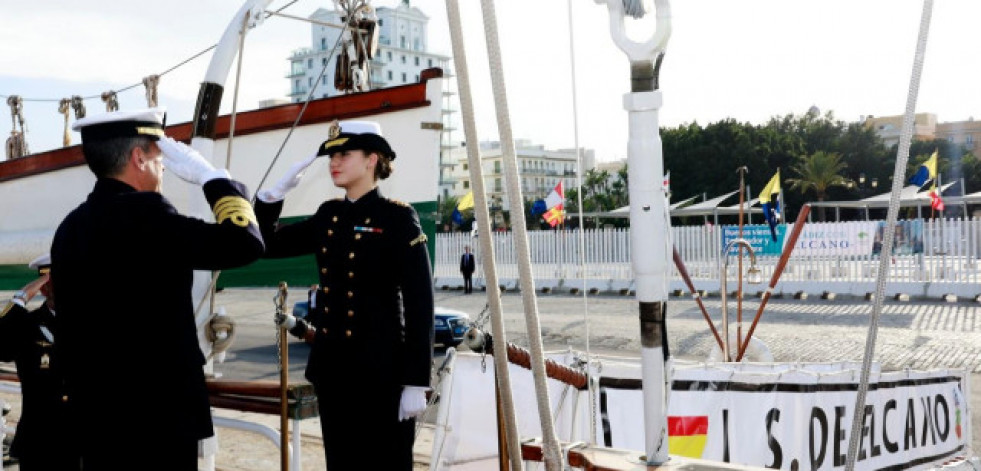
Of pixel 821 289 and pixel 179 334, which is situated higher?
pixel 179 334

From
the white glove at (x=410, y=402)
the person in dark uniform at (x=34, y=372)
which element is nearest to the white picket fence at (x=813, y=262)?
the person in dark uniform at (x=34, y=372)

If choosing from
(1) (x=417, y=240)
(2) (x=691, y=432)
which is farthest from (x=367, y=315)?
(2) (x=691, y=432)

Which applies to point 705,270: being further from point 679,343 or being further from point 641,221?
point 641,221

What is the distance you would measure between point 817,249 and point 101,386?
68.8 feet

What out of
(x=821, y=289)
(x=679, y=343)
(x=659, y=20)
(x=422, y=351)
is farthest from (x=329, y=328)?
(x=821, y=289)

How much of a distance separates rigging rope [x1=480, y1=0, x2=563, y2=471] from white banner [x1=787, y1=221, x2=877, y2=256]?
65.2 ft

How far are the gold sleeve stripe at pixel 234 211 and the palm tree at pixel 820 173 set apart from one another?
177ft

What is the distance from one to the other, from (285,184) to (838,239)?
1983cm

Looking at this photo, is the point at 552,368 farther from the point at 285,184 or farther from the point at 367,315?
the point at 285,184

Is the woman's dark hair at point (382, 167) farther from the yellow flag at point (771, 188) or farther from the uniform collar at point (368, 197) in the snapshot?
A: the yellow flag at point (771, 188)

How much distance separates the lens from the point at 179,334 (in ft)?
8.39

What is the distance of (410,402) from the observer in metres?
3.02

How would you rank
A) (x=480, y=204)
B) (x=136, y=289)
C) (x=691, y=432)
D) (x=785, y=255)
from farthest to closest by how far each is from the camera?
(x=785, y=255), (x=691, y=432), (x=136, y=289), (x=480, y=204)

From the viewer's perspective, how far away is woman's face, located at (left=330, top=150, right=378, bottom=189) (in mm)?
3242
